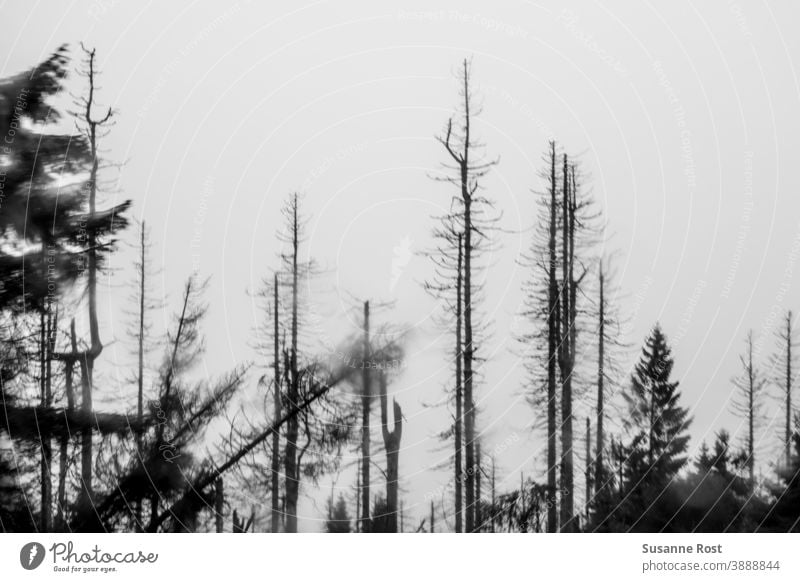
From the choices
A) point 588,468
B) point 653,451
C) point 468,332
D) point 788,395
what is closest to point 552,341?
point 468,332

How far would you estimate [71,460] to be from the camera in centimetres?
671

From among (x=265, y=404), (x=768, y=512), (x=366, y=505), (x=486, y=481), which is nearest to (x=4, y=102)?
(x=265, y=404)

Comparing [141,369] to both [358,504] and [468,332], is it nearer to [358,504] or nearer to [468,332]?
[358,504]

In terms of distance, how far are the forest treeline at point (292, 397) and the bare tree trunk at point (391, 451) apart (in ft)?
0.06

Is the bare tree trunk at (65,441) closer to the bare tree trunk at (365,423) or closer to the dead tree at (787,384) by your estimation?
the bare tree trunk at (365,423)

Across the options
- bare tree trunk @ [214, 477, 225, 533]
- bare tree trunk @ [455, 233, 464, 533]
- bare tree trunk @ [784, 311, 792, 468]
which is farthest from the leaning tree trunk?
bare tree trunk @ [784, 311, 792, 468]

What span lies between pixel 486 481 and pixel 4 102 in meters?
5.14

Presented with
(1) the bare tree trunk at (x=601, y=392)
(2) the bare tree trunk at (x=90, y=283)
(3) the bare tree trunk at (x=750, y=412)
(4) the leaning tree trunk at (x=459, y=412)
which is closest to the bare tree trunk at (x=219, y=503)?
(2) the bare tree trunk at (x=90, y=283)

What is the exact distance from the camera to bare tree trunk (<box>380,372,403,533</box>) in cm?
672

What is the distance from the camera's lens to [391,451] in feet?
22.3

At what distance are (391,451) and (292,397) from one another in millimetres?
967
